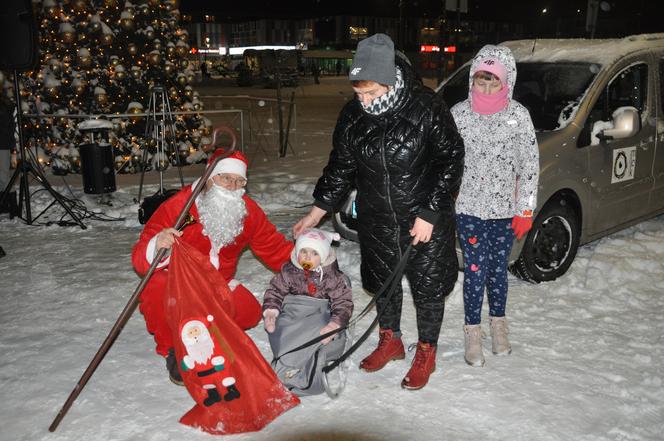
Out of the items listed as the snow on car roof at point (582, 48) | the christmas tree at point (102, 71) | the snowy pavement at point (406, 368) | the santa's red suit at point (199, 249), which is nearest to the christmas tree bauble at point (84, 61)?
the christmas tree at point (102, 71)

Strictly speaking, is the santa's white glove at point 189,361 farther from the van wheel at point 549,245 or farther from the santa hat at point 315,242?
the van wheel at point 549,245

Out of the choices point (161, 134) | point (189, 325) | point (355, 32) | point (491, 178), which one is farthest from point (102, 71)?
point (355, 32)

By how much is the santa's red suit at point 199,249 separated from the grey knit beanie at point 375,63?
1213mm

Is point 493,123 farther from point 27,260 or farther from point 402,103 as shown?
point 27,260

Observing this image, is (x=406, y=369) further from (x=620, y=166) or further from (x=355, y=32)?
(x=355, y=32)

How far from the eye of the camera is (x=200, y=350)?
3057mm

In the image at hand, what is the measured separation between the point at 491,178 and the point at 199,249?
1.84 meters

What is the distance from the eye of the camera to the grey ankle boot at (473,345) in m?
3.71

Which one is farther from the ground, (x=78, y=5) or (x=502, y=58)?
(x=78, y=5)

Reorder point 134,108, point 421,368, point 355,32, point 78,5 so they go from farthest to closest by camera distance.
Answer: point 355,32
point 134,108
point 78,5
point 421,368

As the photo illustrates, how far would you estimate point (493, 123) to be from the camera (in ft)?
11.2

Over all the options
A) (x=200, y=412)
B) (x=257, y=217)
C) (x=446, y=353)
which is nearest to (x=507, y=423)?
(x=446, y=353)

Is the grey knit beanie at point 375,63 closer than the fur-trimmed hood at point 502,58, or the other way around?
the grey knit beanie at point 375,63

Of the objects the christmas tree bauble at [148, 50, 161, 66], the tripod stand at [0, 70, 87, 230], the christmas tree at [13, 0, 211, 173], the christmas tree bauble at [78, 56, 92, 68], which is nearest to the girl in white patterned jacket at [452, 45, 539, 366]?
the tripod stand at [0, 70, 87, 230]
